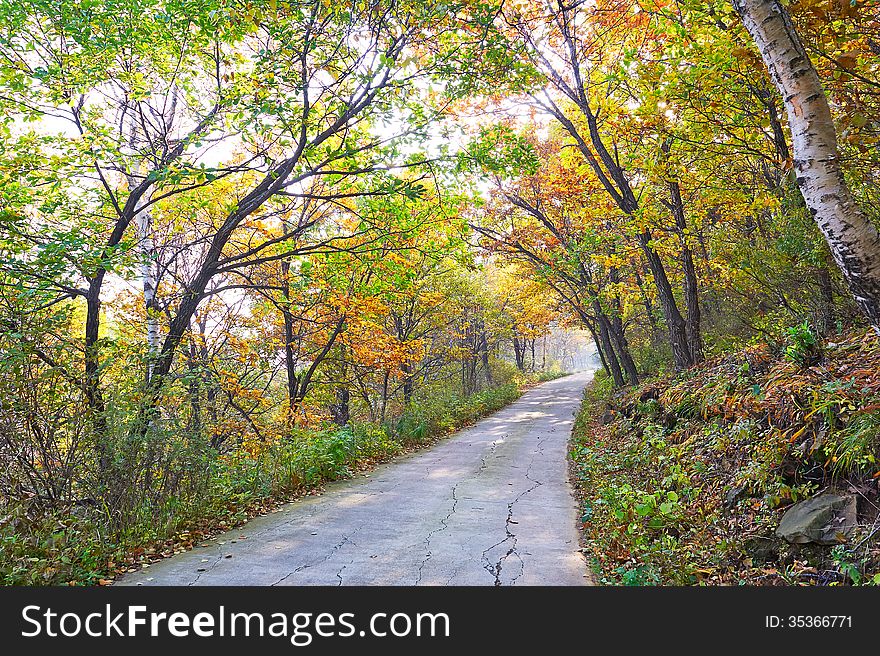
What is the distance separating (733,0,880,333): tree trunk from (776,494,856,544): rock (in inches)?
50.8

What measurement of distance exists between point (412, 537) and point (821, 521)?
3.58 metres

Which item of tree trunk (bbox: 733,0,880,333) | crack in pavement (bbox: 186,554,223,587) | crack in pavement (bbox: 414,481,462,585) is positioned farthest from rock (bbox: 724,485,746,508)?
crack in pavement (bbox: 186,554,223,587)

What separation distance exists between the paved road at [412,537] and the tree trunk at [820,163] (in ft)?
10.2

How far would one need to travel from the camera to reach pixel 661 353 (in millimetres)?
16188

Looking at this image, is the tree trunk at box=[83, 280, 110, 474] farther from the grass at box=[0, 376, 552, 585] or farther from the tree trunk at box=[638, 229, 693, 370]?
the tree trunk at box=[638, 229, 693, 370]

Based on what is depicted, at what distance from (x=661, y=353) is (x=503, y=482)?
1041 centimetres

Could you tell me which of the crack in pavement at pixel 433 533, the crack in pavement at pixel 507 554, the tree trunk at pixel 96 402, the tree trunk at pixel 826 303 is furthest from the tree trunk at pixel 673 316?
the tree trunk at pixel 96 402

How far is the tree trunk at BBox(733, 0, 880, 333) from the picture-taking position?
11.1 feet

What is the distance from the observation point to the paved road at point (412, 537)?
4.12m

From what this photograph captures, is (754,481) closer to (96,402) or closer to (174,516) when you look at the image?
(174,516)

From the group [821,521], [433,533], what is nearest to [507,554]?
[433,533]

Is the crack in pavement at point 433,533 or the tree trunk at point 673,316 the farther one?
the tree trunk at point 673,316

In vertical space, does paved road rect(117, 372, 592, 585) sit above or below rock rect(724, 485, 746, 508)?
below

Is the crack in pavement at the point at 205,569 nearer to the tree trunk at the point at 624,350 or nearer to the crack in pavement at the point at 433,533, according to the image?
the crack in pavement at the point at 433,533
